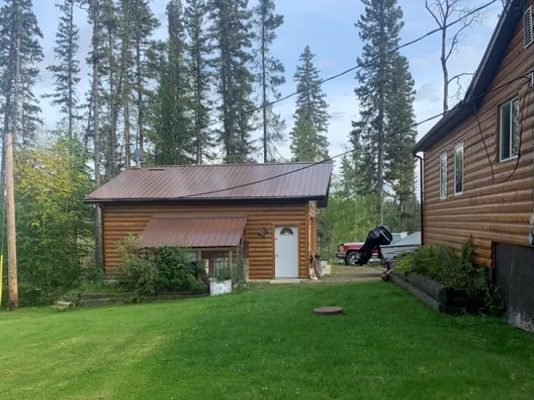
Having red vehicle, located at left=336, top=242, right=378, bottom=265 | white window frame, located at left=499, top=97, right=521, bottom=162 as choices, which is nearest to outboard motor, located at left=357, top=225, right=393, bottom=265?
white window frame, located at left=499, top=97, right=521, bottom=162

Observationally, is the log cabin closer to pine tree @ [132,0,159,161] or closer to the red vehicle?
the red vehicle

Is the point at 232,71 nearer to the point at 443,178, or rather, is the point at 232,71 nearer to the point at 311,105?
the point at 311,105

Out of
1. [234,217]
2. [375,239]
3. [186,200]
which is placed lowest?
[375,239]

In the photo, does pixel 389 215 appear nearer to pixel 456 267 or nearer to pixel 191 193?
pixel 191 193

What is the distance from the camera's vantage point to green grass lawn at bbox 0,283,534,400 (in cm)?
486

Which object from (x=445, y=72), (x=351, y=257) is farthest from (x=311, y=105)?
(x=351, y=257)

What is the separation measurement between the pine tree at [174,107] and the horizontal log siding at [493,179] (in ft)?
65.2

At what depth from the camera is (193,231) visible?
17359 mm

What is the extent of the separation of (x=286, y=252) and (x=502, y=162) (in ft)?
35.1

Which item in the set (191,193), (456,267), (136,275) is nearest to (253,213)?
(191,193)

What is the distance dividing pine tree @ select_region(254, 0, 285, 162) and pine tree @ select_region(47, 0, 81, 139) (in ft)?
41.0

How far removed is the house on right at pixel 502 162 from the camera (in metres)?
7.11

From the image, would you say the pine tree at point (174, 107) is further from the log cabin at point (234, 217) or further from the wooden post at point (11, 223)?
the wooden post at point (11, 223)

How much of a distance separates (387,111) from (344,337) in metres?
26.5
